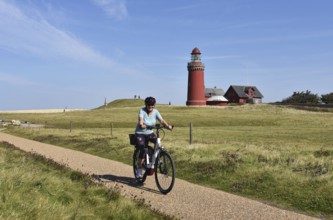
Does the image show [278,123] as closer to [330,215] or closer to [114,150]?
[114,150]

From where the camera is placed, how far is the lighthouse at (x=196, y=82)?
3664 inches

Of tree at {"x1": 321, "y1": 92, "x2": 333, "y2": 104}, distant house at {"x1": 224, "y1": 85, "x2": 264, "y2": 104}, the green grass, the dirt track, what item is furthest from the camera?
distant house at {"x1": 224, "y1": 85, "x2": 264, "y2": 104}

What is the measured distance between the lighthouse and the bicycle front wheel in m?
83.7

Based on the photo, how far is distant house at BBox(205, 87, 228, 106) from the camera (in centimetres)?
11958

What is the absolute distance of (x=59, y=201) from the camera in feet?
23.0

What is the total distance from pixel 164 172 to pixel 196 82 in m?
84.1

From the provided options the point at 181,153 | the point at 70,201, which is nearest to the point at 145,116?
the point at 70,201

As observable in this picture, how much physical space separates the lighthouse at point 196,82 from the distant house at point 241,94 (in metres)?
32.2

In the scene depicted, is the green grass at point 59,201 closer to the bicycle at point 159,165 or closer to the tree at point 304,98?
the bicycle at point 159,165

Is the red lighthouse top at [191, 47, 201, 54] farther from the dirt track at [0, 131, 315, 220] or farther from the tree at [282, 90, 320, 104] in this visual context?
the dirt track at [0, 131, 315, 220]

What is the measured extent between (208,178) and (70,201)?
5.26 m

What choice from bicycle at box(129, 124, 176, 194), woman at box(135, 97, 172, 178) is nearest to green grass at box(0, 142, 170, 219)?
bicycle at box(129, 124, 176, 194)

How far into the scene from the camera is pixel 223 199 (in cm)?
877

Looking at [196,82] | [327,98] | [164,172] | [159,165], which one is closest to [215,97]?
[196,82]
